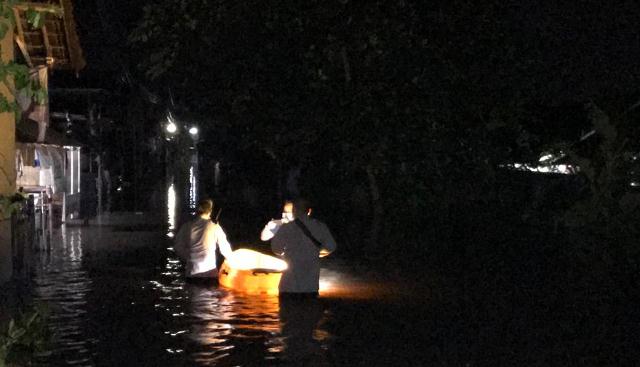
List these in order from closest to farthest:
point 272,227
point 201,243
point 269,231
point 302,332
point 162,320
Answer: point 302,332
point 162,320
point 201,243
point 269,231
point 272,227

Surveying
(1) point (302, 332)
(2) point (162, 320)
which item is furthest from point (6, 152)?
(1) point (302, 332)

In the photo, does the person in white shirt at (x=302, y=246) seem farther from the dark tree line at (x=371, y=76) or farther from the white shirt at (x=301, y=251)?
the dark tree line at (x=371, y=76)

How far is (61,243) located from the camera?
2362cm

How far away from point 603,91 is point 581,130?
874 centimetres

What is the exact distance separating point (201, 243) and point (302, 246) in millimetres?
2467

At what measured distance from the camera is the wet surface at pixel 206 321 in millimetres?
10867

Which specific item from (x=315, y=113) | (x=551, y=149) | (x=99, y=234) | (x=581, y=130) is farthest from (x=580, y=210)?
(x=581, y=130)

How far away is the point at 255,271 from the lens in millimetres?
15242

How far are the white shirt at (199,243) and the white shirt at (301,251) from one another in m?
1.71

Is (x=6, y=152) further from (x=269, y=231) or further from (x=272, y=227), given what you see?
(x=272, y=227)

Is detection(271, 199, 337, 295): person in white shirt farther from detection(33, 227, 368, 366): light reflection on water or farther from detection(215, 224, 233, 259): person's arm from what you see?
detection(215, 224, 233, 259): person's arm

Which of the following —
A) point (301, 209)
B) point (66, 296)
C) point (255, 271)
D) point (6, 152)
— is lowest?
point (66, 296)

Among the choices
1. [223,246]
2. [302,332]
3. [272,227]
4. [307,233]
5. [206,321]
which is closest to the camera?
[302,332]

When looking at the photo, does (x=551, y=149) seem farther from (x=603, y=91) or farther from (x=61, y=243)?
(x=61, y=243)
